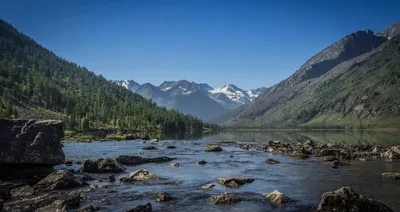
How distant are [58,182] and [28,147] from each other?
7.58 m

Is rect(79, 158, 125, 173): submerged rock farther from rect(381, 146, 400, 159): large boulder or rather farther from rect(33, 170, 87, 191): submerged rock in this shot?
rect(381, 146, 400, 159): large boulder

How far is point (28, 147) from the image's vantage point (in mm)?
34469

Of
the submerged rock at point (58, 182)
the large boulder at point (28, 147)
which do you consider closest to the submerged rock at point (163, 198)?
the submerged rock at point (58, 182)

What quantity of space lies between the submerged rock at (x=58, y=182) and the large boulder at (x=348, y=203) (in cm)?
2334

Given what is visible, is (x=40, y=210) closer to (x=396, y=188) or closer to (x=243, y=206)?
(x=243, y=206)

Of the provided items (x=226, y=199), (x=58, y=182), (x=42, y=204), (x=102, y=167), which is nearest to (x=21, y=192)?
(x=58, y=182)

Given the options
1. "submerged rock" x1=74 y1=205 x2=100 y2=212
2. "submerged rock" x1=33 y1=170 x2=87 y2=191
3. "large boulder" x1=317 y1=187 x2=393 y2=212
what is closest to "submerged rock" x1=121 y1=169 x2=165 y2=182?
"submerged rock" x1=33 y1=170 x2=87 y2=191

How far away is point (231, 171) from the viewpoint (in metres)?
43.3

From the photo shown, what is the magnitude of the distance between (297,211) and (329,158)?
34.5m

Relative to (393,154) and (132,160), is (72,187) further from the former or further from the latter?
(393,154)

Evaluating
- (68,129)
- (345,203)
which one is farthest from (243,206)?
(68,129)

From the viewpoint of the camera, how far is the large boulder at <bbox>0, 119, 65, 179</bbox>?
33.8 meters

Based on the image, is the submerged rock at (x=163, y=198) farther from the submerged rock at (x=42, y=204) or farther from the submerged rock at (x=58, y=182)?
the submerged rock at (x=58, y=182)

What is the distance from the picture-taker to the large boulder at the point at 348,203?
19.4 metres
